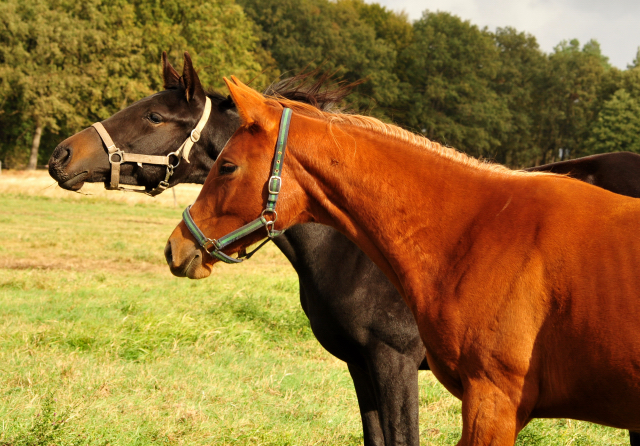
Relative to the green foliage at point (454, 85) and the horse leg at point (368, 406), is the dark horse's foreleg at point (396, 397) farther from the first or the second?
the green foliage at point (454, 85)

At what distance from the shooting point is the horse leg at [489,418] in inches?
82.2

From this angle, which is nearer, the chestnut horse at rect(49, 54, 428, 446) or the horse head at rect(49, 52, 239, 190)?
the chestnut horse at rect(49, 54, 428, 446)

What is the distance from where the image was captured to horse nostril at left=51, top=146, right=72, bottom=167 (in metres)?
3.92

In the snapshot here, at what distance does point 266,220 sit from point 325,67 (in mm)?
41895

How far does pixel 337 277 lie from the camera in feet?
11.3

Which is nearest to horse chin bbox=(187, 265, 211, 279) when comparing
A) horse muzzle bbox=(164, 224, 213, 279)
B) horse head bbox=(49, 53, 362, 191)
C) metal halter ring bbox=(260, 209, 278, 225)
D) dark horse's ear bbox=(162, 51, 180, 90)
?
horse muzzle bbox=(164, 224, 213, 279)

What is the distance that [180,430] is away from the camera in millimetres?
3854

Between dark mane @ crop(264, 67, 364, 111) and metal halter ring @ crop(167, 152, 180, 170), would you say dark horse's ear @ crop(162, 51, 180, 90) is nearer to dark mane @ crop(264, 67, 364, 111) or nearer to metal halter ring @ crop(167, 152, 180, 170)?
metal halter ring @ crop(167, 152, 180, 170)

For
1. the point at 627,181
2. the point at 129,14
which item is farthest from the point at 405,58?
the point at 627,181

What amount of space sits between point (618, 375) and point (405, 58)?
173 ft

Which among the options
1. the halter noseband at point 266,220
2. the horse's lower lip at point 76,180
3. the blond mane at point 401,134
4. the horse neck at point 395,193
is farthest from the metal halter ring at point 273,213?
the horse's lower lip at point 76,180

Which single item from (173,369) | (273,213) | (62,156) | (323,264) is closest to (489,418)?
(273,213)

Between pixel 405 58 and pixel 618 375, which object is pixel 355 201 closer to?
pixel 618 375

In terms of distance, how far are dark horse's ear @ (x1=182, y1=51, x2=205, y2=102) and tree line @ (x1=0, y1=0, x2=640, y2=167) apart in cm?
3041
